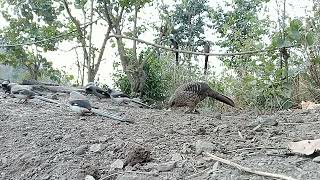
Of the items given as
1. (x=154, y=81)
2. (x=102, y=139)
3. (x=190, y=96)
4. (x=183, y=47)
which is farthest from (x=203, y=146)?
(x=183, y=47)

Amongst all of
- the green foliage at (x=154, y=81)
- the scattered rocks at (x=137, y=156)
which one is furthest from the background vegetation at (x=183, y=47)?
the scattered rocks at (x=137, y=156)

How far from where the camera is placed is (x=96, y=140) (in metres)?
1.76

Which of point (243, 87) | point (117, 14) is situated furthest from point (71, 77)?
point (243, 87)

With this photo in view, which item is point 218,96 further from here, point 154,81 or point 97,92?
point 154,81

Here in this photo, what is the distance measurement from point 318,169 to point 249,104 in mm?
2291

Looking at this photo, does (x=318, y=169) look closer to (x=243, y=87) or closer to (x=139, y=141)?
(x=139, y=141)

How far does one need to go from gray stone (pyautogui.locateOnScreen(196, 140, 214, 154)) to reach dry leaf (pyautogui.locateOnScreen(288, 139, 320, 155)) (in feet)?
0.80

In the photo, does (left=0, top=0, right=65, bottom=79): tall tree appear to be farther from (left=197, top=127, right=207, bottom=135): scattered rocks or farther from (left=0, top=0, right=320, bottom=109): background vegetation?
(left=197, top=127, right=207, bottom=135): scattered rocks

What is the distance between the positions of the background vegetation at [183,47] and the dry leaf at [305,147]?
0.72m

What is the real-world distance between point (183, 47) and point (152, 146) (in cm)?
589

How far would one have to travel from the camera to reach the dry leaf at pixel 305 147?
136 cm

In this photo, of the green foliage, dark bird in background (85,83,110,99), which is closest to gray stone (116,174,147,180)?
dark bird in background (85,83,110,99)

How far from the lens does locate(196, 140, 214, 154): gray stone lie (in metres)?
1.49

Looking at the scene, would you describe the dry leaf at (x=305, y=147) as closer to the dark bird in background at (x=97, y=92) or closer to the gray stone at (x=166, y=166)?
the gray stone at (x=166, y=166)
